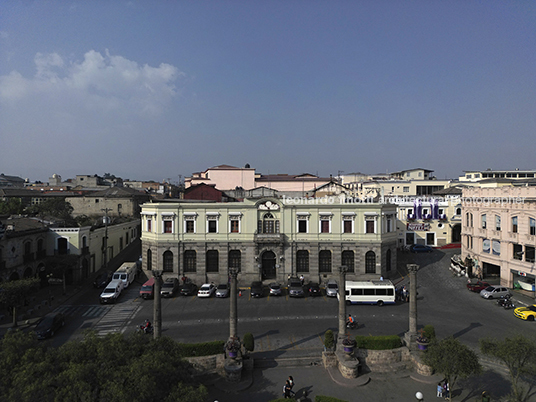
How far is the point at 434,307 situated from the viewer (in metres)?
35.4

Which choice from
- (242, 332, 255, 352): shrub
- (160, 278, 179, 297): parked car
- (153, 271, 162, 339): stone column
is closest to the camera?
(153, 271, 162, 339): stone column

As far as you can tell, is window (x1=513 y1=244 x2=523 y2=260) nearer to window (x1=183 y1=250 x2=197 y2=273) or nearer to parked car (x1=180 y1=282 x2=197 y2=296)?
parked car (x1=180 y1=282 x2=197 y2=296)

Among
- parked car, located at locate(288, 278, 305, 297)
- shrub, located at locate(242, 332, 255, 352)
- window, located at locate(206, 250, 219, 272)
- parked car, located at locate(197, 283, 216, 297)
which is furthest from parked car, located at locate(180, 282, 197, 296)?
shrub, located at locate(242, 332, 255, 352)

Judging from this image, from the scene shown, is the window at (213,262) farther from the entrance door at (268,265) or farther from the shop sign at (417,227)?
the shop sign at (417,227)

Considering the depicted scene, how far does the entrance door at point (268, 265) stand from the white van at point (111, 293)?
56.1ft

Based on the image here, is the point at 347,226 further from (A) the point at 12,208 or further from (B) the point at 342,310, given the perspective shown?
(A) the point at 12,208

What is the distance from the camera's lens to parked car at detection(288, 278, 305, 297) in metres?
39.0

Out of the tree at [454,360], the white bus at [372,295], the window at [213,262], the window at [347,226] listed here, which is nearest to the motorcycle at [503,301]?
the white bus at [372,295]

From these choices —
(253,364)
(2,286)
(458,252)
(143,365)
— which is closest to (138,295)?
(2,286)

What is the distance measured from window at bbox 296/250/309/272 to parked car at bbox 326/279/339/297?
4224mm

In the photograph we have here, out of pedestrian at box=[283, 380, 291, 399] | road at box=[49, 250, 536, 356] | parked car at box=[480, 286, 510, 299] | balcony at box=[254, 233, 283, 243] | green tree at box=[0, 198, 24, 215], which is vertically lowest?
road at box=[49, 250, 536, 356]

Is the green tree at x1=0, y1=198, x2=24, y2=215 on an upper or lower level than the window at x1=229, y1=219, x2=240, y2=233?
upper

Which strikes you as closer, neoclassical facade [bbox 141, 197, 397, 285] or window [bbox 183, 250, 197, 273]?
neoclassical facade [bbox 141, 197, 397, 285]

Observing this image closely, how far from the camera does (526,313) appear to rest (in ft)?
104
